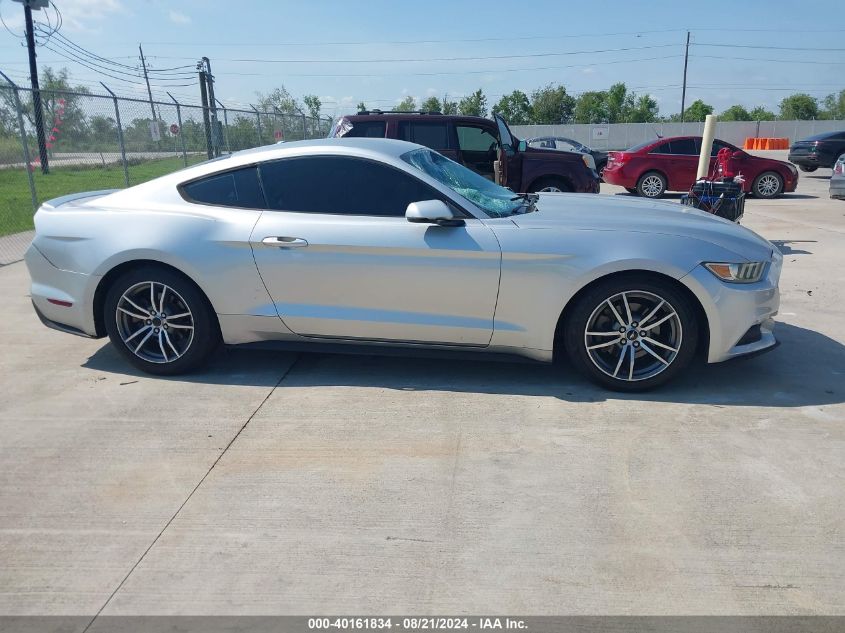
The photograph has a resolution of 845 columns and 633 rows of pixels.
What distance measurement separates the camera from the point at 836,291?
6.88 metres

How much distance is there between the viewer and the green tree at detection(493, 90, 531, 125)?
2891 inches

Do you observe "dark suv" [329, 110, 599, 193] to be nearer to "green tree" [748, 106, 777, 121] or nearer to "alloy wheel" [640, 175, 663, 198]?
"alloy wheel" [640, 175, 663, 198]

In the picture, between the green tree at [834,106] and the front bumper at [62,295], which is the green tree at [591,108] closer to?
the green tree at [834,106]

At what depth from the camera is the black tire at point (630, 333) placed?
4203mm

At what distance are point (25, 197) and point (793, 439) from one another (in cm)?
1631

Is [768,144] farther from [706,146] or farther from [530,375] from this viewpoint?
[530,375]

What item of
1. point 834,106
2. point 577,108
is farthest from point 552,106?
point 834,106

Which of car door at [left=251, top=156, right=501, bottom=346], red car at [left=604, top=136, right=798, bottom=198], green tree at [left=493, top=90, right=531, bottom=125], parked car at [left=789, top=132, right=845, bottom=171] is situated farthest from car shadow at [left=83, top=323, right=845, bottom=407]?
green tree at [left=493, top=90, right=531, bottom=125]

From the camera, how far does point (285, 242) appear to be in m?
4.46

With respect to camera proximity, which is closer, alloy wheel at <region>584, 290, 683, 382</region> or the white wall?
alloy wheel at <region>584, 290, 683, 382</region>

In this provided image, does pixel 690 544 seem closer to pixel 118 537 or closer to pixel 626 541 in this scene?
pixel 626 541

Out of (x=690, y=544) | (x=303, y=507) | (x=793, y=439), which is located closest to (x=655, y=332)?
(x=793, y=439)

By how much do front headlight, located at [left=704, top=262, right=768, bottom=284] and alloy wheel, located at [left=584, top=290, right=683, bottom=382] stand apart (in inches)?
13.4

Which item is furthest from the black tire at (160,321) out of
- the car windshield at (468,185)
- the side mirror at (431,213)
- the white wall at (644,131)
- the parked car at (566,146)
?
the white wall at (644,131)
